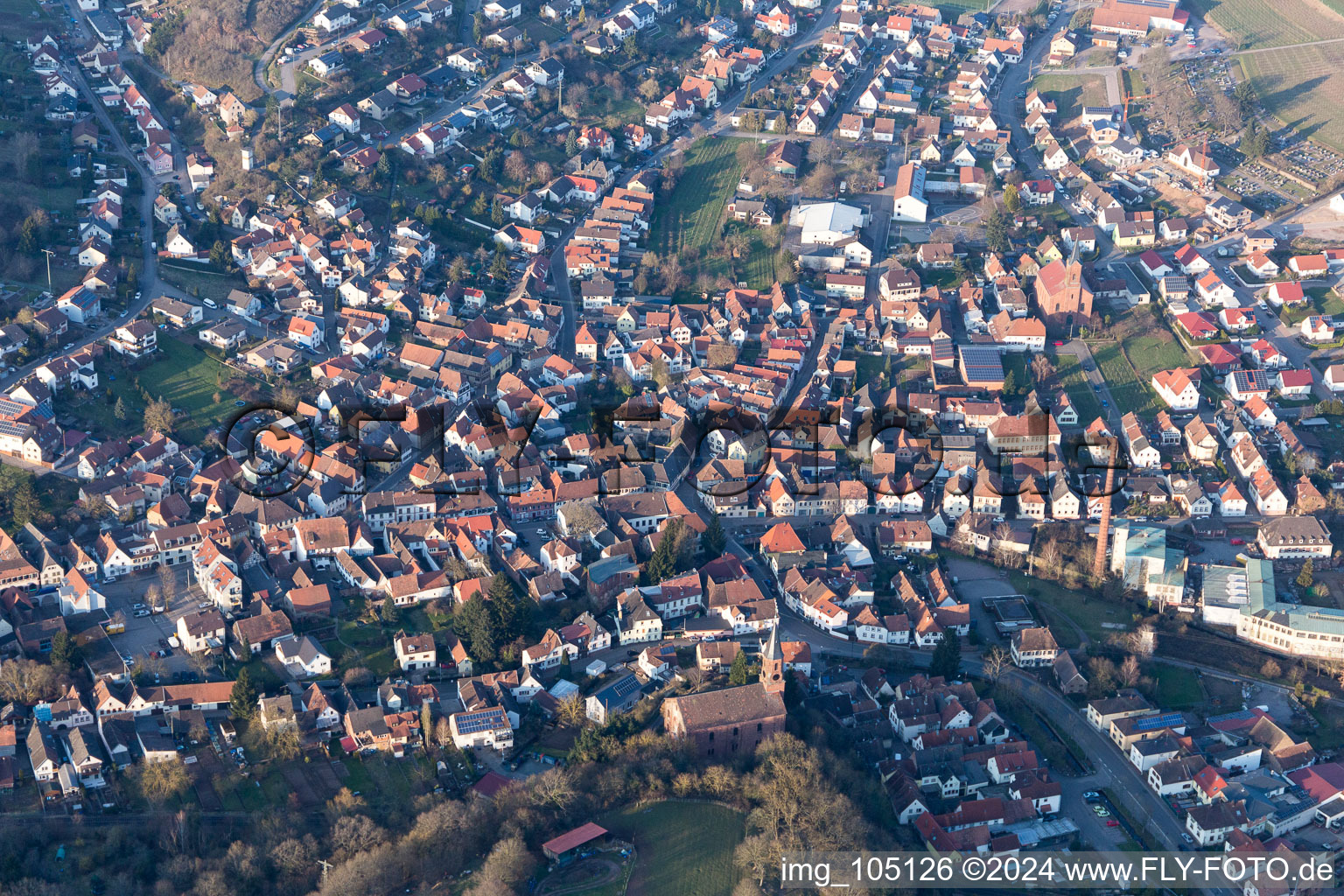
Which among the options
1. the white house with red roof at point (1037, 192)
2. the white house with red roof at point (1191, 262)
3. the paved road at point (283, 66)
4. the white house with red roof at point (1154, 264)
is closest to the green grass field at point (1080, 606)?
the white house with red roof at point (1154, 264)

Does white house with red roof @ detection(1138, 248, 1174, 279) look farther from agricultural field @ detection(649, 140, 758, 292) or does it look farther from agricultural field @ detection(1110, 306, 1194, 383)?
agricultural field @ detection(649, 140, 758, 292)

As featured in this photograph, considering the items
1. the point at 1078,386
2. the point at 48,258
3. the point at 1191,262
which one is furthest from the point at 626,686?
the point at 1191,262

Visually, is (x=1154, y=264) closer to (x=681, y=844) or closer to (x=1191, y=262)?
(x=1191, y=262)

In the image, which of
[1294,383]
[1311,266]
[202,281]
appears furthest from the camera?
[1311,266]

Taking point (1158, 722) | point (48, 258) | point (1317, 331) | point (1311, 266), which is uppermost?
point (48, 258)

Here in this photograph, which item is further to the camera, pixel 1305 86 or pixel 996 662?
pixel 1305 86

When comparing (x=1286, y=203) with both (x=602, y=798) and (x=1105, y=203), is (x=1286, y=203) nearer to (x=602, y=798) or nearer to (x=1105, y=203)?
(x=1105, y=203)

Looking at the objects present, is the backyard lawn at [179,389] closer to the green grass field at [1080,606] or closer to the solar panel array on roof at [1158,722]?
the green grass field at [1080,606]

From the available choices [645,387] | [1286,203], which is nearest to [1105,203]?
[1286,203]
